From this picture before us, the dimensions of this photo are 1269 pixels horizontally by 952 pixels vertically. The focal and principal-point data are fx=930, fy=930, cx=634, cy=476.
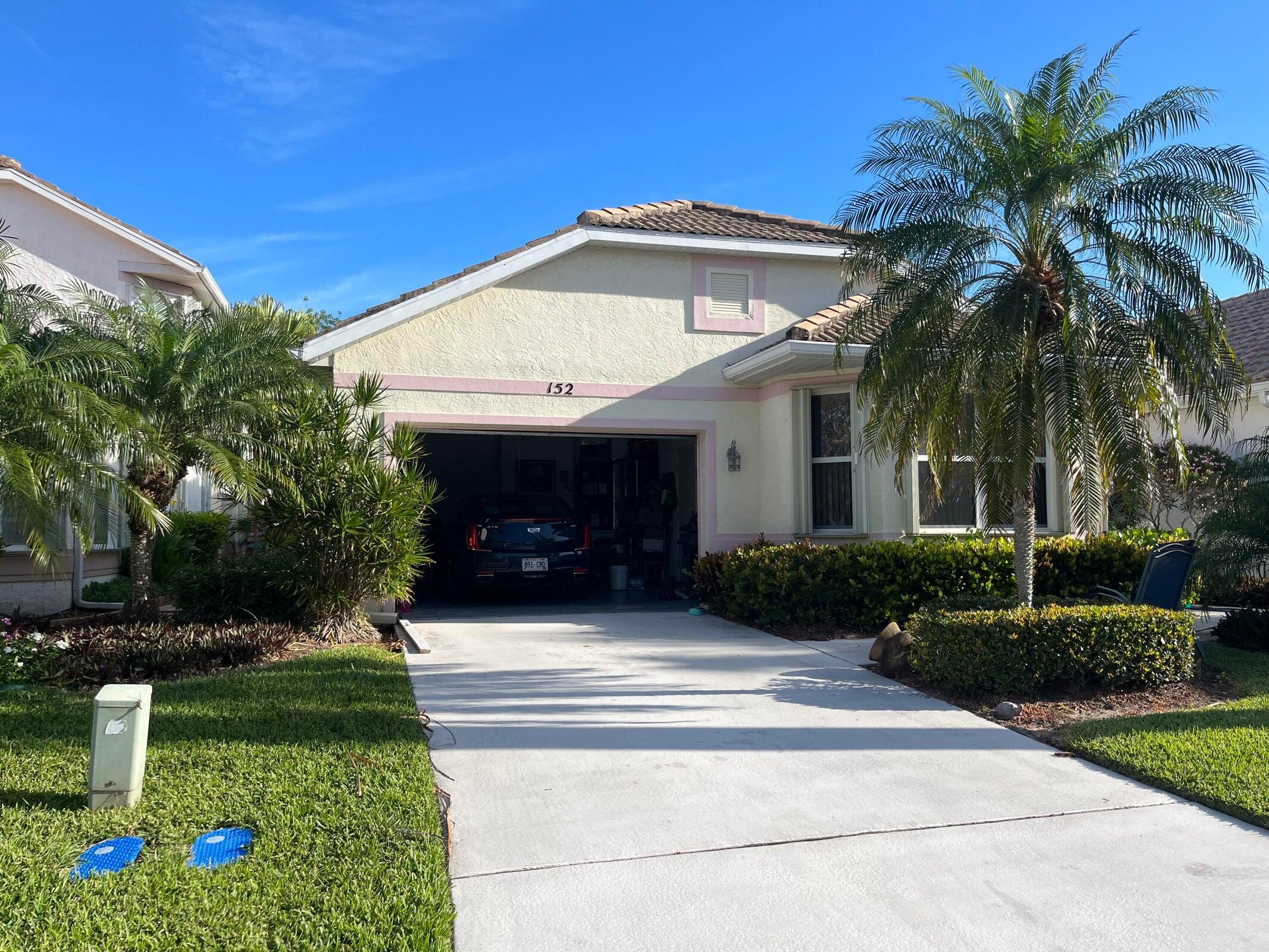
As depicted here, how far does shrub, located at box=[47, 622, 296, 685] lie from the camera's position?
24.4 ft

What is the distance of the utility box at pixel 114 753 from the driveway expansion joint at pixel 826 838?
1764mm

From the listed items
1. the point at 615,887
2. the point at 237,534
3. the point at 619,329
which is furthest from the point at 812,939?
the point at 237,534

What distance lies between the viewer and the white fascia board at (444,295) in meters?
10.7

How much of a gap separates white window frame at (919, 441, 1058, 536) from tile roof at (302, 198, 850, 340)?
3.06m

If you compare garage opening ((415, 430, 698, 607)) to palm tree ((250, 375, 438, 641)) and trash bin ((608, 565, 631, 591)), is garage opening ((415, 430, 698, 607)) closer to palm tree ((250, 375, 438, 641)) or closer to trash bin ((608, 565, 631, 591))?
trash bin ((608, 565, 631, 591))

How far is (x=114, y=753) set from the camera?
4379 mm

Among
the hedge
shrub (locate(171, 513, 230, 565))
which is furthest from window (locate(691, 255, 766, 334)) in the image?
shrub (locate(171, 513, 230, 565))

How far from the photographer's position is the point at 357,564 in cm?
919

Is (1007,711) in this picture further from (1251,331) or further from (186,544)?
(1251,331)

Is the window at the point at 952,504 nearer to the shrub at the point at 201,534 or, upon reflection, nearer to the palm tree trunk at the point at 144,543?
the palm tree trunk at the point at 144,543

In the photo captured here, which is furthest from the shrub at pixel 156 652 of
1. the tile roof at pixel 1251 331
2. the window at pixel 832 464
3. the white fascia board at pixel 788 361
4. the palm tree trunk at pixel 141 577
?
the tile roof at pixel 1251 331

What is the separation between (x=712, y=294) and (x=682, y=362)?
1064 mm

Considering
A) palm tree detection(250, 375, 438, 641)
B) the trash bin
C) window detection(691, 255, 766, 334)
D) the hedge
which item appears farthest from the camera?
the trash bin

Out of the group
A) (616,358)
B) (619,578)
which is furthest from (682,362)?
(619,578)
